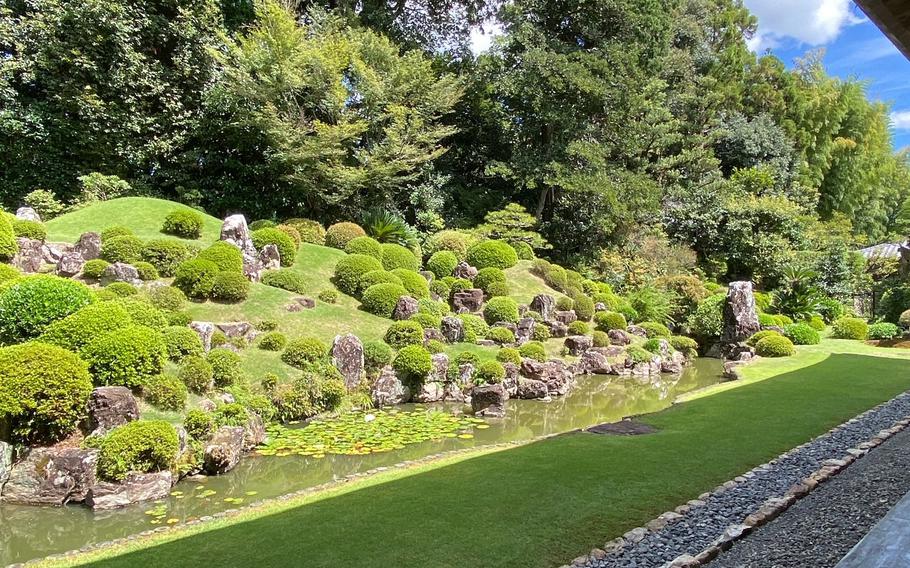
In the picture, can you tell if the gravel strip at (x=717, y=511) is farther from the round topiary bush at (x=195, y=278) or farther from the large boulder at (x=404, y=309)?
the round topiary bush at (x=195, y=278)

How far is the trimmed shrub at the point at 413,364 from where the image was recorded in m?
9.81

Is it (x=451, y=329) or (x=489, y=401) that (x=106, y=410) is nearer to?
(x=489, y=401)

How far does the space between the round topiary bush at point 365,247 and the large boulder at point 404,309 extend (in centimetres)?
230

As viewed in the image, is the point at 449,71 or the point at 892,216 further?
the point at 892,216

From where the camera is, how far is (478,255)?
16141mm

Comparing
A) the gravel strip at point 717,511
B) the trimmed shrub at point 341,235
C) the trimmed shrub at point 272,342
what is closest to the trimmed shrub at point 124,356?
the trimmed shrub at point 272,342

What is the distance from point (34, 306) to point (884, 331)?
18.4 metres

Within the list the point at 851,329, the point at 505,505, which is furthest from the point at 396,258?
the point at 851,329

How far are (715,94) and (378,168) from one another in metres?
17.1

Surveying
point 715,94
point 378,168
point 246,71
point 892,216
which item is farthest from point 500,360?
point 892,216

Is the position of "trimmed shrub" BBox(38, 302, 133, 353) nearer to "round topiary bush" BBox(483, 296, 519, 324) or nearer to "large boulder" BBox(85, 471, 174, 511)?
"large boulder" BBox(85, 471, 174, 511)

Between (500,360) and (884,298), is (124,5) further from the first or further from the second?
(884,298)

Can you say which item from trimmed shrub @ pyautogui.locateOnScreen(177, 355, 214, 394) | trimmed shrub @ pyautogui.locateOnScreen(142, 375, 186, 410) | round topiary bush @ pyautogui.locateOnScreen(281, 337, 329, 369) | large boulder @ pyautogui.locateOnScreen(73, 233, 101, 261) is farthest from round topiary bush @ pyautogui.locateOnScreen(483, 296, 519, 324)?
large boulder @ pyautogui.locateOnScreen(73, 233, 101, 261)

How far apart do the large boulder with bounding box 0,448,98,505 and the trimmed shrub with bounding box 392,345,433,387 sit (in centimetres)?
513
